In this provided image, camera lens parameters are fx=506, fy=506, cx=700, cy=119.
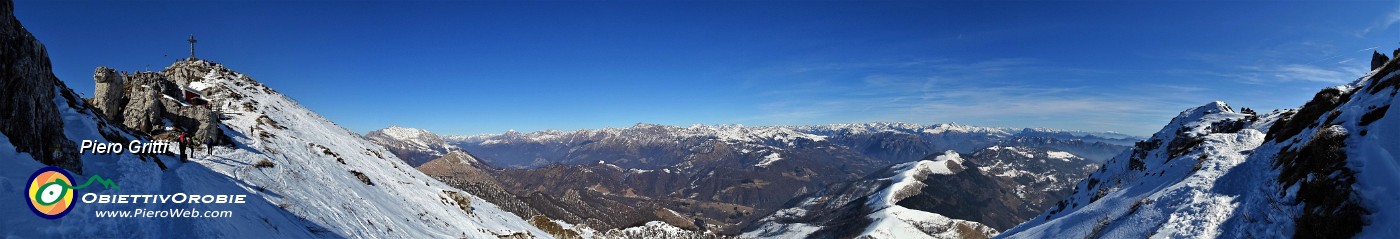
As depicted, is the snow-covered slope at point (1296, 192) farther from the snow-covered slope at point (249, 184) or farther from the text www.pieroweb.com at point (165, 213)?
the text www.pieroweb.com at point (165, 213)

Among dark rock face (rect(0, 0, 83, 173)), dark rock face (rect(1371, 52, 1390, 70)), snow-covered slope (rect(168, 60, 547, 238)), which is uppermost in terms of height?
dark rock face (rect(1371, 52, 1390, 70))

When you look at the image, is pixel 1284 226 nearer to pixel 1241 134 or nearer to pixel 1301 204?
pixel 1301 204

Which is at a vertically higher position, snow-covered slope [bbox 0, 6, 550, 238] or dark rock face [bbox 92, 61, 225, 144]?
dark rock face [bbox 92, 61, 225, 144]

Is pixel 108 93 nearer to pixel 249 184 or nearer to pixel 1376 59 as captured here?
pixel 249 184

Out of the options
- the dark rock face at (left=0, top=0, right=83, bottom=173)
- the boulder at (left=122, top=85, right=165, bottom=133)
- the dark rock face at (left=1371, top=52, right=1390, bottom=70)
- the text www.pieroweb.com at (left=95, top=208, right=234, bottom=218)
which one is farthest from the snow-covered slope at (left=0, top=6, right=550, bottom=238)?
the dark rock face at (left=1371, top=52, right=1390, bottom=70)

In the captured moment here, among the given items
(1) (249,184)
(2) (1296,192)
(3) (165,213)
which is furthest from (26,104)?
(2) (1296,192)

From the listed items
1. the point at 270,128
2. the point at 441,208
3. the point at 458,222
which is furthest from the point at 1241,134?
the point at 270,128

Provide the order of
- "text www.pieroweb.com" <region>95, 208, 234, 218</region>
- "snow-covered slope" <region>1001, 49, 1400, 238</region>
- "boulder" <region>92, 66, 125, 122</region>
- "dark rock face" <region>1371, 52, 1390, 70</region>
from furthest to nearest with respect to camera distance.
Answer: "dark rock face" <region>1371, 52, 1390, 70</region>, "boulder" <region>92, 66, 125, 122</region>, "text www.pieroweb.com" <region>95, 208, 234, 218</region>, "snow-covered slope" <region>1001, 49, 1400, 238</region>

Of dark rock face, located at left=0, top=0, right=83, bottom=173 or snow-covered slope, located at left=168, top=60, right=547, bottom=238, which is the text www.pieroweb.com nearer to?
dark rock face, located at left=0, top=0, right=83, bottom=173
